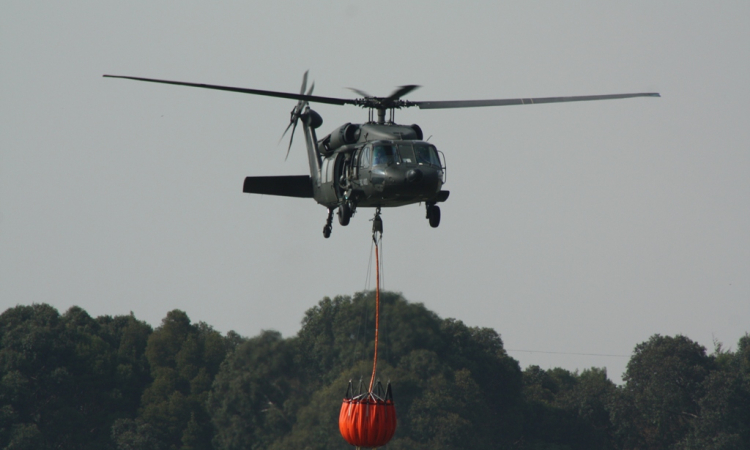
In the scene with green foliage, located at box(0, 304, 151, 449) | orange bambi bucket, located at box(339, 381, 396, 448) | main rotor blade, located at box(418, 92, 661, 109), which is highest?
main rotor blade, located at box(418, 92, 661, 109)

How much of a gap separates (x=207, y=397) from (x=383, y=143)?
65.2 meters

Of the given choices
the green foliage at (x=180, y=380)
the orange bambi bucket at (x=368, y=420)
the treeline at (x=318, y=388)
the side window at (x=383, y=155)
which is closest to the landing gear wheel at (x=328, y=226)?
the side window at (x=383, y=155)

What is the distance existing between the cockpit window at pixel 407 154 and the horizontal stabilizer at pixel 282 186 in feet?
20.2

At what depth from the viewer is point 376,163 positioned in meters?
30.7

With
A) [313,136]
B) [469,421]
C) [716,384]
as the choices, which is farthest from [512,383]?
[313,136]

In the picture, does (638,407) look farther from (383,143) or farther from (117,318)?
(383,143)

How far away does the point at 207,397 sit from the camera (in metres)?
92.4

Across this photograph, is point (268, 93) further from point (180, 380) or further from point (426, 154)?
point (180, 380)

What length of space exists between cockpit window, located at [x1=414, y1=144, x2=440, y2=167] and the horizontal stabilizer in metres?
6.31

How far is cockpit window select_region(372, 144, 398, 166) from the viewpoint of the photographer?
3046cm

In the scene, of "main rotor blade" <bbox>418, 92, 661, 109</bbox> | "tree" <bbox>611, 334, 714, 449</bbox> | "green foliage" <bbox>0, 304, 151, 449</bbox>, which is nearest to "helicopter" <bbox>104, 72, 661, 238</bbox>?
"main rotor blade" <bbox>418, 92, 661, 109</bbox>

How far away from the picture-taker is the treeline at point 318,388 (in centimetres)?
8719

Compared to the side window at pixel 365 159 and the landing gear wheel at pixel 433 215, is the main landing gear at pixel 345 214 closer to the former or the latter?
the side window at pixel 365 159

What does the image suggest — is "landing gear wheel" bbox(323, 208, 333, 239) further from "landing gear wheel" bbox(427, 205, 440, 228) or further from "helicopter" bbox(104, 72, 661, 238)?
"landing gear wheel" bbox(427, 205, 440, 228)
